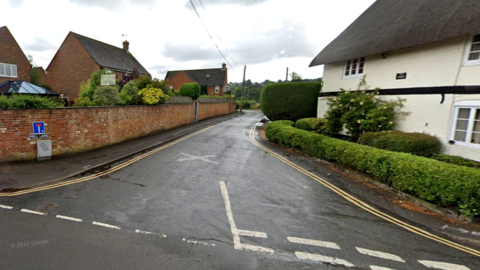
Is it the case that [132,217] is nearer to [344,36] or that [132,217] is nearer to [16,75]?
[344,36]

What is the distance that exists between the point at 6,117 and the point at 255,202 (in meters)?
9.22

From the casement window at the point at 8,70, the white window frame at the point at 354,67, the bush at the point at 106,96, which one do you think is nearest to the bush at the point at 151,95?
the bush at the point at 106,96

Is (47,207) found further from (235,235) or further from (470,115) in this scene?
(470,115)

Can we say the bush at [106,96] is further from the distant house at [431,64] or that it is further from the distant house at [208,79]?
the distant house at [208,79]

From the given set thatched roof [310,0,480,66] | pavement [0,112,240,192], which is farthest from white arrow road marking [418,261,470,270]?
pavement [0,112,240,192]

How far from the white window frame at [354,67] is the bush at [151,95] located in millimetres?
12334

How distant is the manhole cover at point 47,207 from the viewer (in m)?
4.79

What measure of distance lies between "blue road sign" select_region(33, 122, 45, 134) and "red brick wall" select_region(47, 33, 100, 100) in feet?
72.5

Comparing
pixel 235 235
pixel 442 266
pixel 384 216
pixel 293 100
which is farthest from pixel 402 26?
pixel 235 235

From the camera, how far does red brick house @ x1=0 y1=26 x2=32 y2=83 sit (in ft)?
80.7

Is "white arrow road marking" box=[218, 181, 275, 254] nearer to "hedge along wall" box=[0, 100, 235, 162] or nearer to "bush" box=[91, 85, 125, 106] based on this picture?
"hedge along wall" box=[0, 100, 235, 162]

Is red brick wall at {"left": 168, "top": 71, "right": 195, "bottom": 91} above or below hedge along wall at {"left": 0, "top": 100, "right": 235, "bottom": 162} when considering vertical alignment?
above

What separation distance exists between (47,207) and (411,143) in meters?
11.2

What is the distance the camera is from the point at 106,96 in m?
12.1
